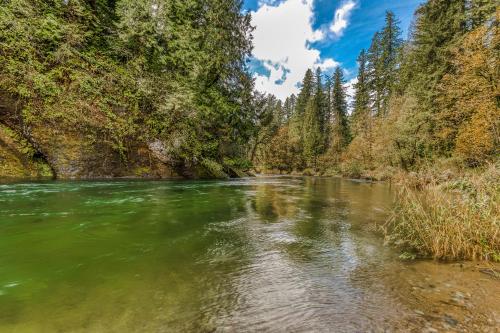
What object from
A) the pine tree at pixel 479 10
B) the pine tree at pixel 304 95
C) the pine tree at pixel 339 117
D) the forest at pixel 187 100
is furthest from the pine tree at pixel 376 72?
the pine tree at pixel 479 10

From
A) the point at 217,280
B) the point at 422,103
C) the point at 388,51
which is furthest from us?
the point at 388,51

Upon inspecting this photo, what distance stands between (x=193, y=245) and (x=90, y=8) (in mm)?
18714

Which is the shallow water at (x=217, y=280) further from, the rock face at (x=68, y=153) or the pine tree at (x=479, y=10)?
the pine tree at (x=479, y=10)

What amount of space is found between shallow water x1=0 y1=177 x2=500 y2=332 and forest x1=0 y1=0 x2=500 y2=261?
1.38 metres

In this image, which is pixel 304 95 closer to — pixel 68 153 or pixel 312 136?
pixel 312 136

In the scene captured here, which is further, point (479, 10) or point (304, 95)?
point (304, 95)

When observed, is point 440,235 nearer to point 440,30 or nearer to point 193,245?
point 193,245

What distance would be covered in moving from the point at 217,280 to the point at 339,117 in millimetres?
46739

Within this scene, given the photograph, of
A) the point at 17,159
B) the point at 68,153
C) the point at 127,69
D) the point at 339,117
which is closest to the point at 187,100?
the point at 127,69

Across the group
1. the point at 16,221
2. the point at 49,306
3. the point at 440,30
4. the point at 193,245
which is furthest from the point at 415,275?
the point at 440,30

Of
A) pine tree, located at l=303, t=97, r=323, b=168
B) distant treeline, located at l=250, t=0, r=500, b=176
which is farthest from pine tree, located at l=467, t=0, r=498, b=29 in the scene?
pine tree, located at l=303, t=97, r=323, b=168

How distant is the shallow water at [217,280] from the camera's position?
8.64 ft

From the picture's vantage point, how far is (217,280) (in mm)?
3615

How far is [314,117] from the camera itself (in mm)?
48312
